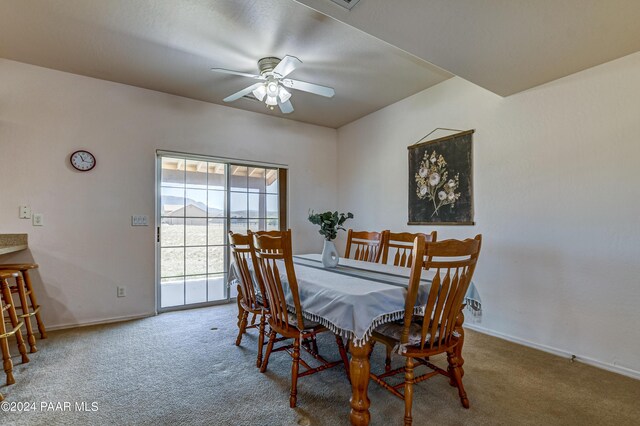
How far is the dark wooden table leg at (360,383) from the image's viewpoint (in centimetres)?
152

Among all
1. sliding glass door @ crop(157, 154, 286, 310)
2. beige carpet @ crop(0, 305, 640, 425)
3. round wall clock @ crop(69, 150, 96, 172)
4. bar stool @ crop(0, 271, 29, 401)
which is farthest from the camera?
sliding glass door @ crop(157, 154, 286, 310)

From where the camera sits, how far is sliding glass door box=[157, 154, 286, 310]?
372 centimetres

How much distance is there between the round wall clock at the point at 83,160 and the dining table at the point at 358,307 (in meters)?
2.76

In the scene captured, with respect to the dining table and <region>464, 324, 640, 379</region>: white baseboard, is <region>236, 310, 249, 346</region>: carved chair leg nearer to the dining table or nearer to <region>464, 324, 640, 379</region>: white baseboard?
the dining table

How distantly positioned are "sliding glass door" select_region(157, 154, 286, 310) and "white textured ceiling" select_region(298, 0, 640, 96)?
2.76 meters

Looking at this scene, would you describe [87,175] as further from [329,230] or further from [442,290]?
[442,290]

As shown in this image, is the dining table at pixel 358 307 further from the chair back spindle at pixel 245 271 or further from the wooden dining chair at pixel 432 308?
the chair back spindle at pixel 245 271

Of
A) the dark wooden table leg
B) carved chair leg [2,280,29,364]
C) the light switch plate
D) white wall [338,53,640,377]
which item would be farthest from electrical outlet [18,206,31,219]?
white wall [338,53,640,377]

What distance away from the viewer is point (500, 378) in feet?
6.87

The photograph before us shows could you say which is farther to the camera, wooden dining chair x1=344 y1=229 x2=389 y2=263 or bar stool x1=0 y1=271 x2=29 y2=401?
wooden dining chair x1=344 y1=229 x2=389 y2=263

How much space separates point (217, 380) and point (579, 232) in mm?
2894

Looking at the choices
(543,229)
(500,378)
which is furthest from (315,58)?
(500,378)

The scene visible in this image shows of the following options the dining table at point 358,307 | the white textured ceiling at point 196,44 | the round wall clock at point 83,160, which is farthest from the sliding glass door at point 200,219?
the dining table at point 358,307

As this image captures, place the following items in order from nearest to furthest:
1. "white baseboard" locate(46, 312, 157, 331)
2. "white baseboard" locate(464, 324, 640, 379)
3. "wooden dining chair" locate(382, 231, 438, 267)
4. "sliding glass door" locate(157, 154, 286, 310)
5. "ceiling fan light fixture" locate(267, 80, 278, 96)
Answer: "white baseboard" locate(464, 324, 640, 379), "wooden dining chair" locate(382, 231, 438, 267), "ceiling fan light fixture" locate(267, 80, 278, 96), "white baseboard" locate(46, 312, 157, 331), "sliding glass door" locate(157, 154, 286, 310)
